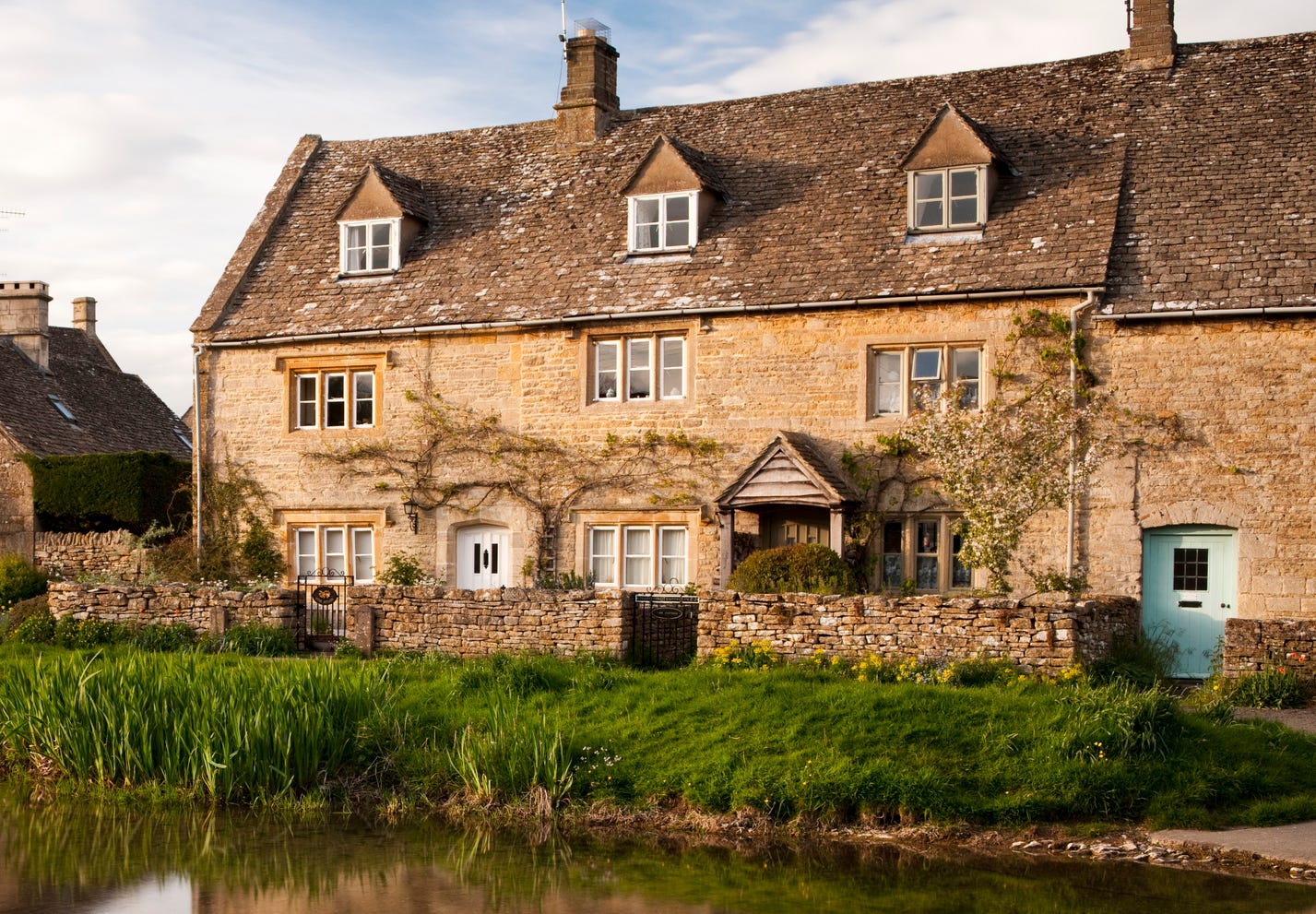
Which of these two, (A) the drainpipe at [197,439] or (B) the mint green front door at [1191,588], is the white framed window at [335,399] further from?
(B) the mint green front door at [1191,588]

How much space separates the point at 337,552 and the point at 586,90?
10.1 meters

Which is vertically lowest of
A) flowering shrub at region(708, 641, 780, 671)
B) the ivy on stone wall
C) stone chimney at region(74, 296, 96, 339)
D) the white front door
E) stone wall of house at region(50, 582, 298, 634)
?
flowering shrub at region(708, 641, 780, 671)

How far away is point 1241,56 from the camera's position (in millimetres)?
24328

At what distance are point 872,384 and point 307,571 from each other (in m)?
10.8

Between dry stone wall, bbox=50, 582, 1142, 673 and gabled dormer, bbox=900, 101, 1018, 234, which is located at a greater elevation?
gabled dormer, bbox=900, 101, 1018, 234

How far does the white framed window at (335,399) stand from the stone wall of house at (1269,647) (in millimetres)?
15041

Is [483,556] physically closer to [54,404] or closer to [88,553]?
[88,553]

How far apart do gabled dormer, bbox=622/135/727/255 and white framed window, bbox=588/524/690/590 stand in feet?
15.8

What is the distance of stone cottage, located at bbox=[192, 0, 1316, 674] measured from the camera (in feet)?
67.3

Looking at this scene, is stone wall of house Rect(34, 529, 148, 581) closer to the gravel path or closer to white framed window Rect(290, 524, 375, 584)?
white framed window Rect(290, 524, 375, 584)

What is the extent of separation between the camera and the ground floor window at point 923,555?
2200cm

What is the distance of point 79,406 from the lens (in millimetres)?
35844

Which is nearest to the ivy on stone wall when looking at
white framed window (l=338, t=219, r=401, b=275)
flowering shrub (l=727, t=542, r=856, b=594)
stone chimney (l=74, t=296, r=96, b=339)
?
→ white framed window (l=338, t=219, r=401, b=275)

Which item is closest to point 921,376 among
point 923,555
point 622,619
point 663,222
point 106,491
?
point 923,555
